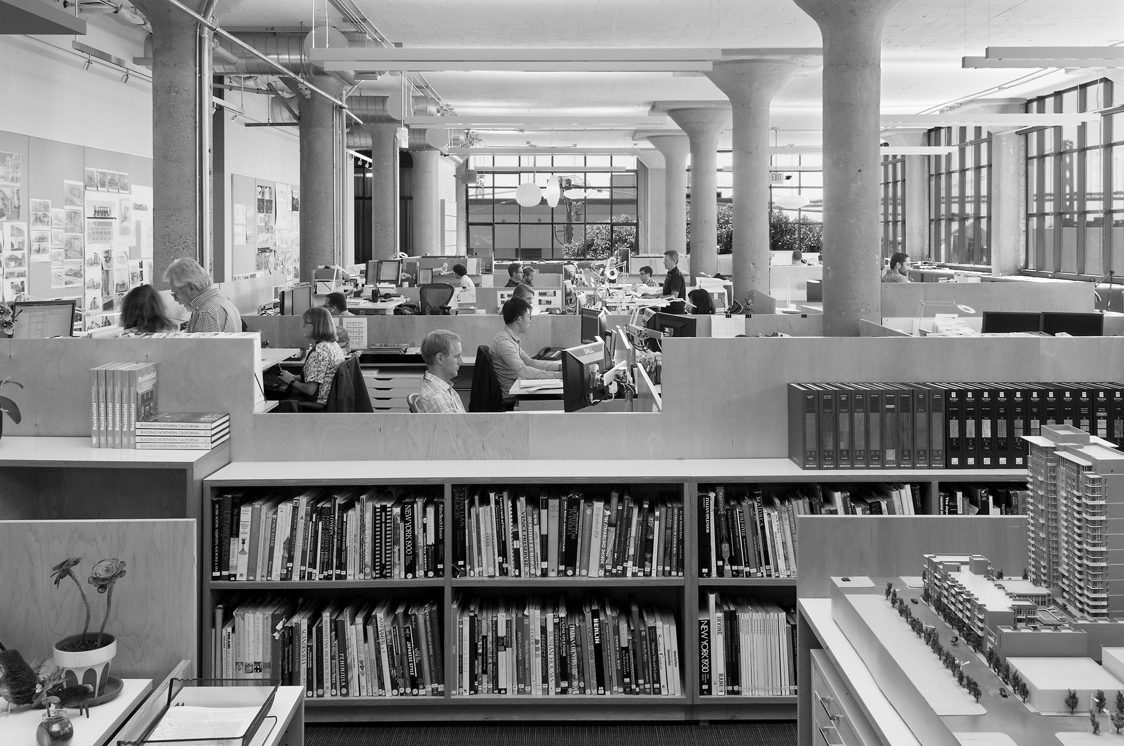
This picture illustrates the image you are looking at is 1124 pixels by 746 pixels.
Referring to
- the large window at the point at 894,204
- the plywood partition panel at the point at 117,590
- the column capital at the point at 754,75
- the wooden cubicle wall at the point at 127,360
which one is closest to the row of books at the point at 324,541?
the wooden cubicle wall at the point at 127,360

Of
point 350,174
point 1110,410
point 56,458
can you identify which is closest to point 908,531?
point 1110,410

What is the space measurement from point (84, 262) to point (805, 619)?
35.1 feet

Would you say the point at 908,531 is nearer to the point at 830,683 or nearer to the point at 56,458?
the point at 830,683

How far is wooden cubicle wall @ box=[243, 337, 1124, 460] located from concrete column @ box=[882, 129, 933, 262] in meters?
23.1

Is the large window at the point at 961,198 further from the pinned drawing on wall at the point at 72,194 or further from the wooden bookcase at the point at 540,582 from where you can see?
the wooden bookcase at the point at 540,582

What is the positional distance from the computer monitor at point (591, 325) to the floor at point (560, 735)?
15.0 ft

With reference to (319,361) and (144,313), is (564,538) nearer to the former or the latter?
(144,313)

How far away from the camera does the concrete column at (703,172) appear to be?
67.1 feet

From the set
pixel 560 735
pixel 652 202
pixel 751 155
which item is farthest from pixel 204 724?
pixel 652 202

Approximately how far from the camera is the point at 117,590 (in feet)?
8.74

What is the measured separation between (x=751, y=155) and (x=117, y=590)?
1304 centimetres

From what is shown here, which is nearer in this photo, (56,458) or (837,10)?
(56,458)

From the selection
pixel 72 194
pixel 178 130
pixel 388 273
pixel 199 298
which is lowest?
pixel 199 298

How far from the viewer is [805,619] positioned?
2639 millimetres
